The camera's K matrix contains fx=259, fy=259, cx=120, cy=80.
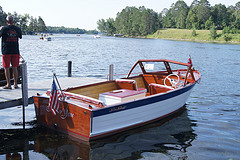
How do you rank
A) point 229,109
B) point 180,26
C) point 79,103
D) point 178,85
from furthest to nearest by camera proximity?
point 180,26
point 229,109
point 178,85
point 79,103

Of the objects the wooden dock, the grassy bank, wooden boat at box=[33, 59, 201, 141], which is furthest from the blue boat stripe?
the grassy bank

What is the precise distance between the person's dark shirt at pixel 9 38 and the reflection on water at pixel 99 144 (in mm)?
2636

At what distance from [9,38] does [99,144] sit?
4.40m

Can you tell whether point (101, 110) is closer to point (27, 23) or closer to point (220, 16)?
point (220, 16)

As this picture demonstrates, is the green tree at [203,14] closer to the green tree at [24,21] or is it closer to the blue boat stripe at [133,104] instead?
the green tree at [24,21]

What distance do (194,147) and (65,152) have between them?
390 centimetres

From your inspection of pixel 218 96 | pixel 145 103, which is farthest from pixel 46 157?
pixel 218 96

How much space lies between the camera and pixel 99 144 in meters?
7.55

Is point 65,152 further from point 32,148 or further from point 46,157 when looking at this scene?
point 32,148

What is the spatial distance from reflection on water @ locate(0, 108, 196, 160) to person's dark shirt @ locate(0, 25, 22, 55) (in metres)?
2.64

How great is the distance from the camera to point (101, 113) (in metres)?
7.05

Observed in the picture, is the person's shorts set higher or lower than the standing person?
lower

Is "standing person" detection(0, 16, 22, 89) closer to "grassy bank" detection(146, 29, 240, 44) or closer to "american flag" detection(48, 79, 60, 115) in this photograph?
"american flag" detection(48, 79, 60, 115)

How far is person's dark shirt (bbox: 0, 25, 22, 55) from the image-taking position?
8.16 m
